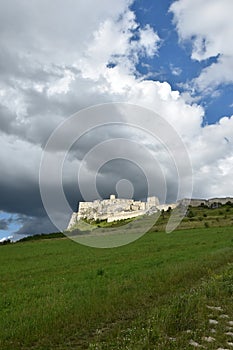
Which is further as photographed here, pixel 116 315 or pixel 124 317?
pixel 116 315

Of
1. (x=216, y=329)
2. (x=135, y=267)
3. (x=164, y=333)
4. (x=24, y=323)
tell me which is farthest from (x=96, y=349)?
(x=135, y=267)

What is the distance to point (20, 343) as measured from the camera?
1005cm

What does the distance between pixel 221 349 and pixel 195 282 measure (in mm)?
9779

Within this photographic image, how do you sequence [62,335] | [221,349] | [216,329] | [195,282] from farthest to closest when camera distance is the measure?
[195,282] < [62,335] < [216,329] < [221,349]

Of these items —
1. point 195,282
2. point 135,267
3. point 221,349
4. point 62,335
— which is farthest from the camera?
point 135,267

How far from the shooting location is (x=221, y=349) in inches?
328

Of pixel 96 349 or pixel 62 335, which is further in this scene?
pixel 62 335

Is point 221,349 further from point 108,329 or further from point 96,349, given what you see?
point 108,329

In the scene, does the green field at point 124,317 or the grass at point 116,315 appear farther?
the grass at point 116,315

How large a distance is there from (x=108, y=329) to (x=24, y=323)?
255cm

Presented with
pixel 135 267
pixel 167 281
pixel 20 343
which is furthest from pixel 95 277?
pixel 20 343

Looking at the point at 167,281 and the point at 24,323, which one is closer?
the point at 24,323

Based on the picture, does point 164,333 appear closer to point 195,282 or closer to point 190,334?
point 190,334

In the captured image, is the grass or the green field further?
the grass
